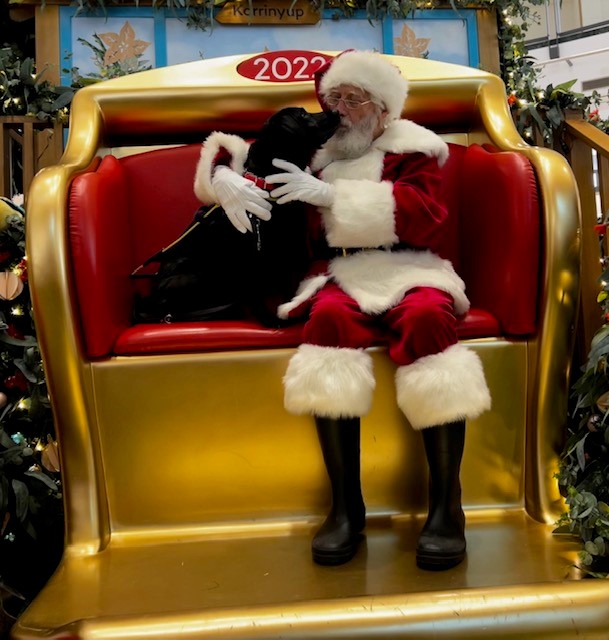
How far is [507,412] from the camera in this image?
53.7 inches

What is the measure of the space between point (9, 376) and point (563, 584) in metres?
1.39

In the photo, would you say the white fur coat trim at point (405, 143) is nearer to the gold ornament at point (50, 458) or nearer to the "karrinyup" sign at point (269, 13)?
the gold ornament at point (50, 458)

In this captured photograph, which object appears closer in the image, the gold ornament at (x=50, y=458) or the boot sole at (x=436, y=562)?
the boot sole at (x=436, y=562)

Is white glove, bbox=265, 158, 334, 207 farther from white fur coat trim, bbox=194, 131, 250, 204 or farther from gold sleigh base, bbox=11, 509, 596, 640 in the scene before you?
gold sleigh base, bbox=11, 509, 596, 640

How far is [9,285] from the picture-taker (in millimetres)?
1684

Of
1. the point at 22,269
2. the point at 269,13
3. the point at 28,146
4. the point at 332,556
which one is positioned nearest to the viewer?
the point at 332,556

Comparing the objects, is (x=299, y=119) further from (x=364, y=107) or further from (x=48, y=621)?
(x=48, y=621)

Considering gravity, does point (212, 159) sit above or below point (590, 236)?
above

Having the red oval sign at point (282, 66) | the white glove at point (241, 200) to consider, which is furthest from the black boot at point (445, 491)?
the red oval sign at point (282, 66)

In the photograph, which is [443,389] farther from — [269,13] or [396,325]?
[269,13]

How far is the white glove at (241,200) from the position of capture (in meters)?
1.43

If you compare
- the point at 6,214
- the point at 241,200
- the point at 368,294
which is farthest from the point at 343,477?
the point at 6,214

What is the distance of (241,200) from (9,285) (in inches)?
27.9

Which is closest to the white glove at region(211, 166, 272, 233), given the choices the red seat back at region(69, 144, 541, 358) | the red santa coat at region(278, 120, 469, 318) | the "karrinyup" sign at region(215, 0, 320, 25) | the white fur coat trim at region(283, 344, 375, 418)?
the red santa coat at region(278, 120, 469, 318)
